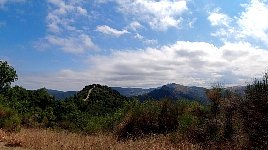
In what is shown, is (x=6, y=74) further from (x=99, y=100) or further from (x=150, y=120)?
(x=150, y=120)

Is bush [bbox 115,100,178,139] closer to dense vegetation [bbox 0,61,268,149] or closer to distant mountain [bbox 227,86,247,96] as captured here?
dense vegetation [bbox 0,61,268,149]

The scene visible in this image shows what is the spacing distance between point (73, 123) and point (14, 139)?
20.1 metres

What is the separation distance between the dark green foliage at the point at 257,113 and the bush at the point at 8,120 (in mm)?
13468

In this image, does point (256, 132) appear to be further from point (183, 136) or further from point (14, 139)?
point (14, 139)

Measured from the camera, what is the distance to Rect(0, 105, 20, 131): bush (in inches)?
914

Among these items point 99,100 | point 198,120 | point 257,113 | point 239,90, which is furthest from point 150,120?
point 99,100

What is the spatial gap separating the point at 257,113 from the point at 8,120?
591 inches

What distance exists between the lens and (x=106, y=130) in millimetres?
23234

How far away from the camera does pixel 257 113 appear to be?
1369 cm

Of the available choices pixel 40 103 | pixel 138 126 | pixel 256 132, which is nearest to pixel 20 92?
pixel 40 103

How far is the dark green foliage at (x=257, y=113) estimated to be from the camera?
1317cm

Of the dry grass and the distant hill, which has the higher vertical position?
the distant hill

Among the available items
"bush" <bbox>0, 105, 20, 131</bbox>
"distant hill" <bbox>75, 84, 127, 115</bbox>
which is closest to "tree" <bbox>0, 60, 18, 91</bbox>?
"distant hill" <bbox>75, 84, 127, 115</bbox>

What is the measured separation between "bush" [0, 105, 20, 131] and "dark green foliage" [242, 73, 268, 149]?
13468 mm
